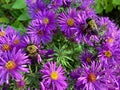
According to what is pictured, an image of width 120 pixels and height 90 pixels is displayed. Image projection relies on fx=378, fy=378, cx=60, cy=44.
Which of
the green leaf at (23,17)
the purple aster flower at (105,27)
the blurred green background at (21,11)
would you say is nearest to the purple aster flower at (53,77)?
the purple aster flower at (105,27)

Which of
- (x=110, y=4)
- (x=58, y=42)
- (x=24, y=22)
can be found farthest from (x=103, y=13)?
(x=58, y=42)

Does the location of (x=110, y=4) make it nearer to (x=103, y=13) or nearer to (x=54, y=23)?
(x=103, y=13)

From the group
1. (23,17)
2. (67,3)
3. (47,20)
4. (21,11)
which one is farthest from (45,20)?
(21,11)

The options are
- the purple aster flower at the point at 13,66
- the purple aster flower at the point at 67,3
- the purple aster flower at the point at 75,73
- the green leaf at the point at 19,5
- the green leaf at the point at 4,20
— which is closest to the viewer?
the purple aster flower at the point at 13,66

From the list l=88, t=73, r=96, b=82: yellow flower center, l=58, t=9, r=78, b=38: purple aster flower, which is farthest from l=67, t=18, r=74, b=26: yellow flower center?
l=88, t=73, r=96, b=82: yellow flower center

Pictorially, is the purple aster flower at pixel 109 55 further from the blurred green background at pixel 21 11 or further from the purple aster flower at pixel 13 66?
the blurred green background at pixel 21 11

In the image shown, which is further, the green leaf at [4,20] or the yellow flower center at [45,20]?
the green leaf at [4,20]

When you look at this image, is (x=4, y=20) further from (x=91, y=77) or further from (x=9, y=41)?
(x=91, y=77)
